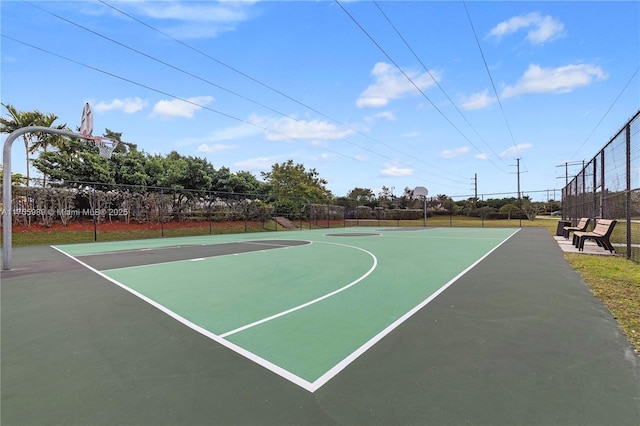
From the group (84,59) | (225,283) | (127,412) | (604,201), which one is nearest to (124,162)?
(84,59)

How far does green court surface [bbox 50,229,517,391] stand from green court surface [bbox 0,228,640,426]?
0.03 m

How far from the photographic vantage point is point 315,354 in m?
2.85

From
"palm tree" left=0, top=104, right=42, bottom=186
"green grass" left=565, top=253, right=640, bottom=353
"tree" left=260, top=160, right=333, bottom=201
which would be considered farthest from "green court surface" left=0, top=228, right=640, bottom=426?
"tree" left=260, top=160, right=333, bottom=201

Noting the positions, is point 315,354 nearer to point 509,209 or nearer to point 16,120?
point 16,120

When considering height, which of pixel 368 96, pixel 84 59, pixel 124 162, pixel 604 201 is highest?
pixel 368 96

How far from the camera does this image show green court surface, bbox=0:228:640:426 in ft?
6.66

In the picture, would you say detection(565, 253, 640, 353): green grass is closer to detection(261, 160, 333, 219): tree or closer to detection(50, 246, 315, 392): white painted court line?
detection(50, 246, 315, 392): white painted court line

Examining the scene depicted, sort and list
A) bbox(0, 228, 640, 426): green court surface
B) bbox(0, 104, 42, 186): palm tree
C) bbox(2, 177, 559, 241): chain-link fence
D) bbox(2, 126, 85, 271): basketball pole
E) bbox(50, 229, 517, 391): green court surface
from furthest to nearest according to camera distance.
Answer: bbox(0, 104, 42, 186): palm tree, bbox(2, 177, 559, 241): chain-link fence, bbox(2, 126, 85, 271): basketball pole, bbox(50, 229, 517, 391): green court surface, bbox(0, 228, 640, 426): green court surface

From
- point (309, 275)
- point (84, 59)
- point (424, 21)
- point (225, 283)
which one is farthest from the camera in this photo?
point (84, 59)

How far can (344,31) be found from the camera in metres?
10.2

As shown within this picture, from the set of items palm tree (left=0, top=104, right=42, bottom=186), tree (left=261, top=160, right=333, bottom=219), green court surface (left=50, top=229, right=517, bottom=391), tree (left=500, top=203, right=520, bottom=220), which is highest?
palm tree (left=0, top=104, right=42, bottom=186)

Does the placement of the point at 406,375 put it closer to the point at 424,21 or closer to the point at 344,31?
the point at 424,21

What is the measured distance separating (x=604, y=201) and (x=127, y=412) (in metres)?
13.7

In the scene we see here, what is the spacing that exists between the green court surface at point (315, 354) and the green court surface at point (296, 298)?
0.09 ft
